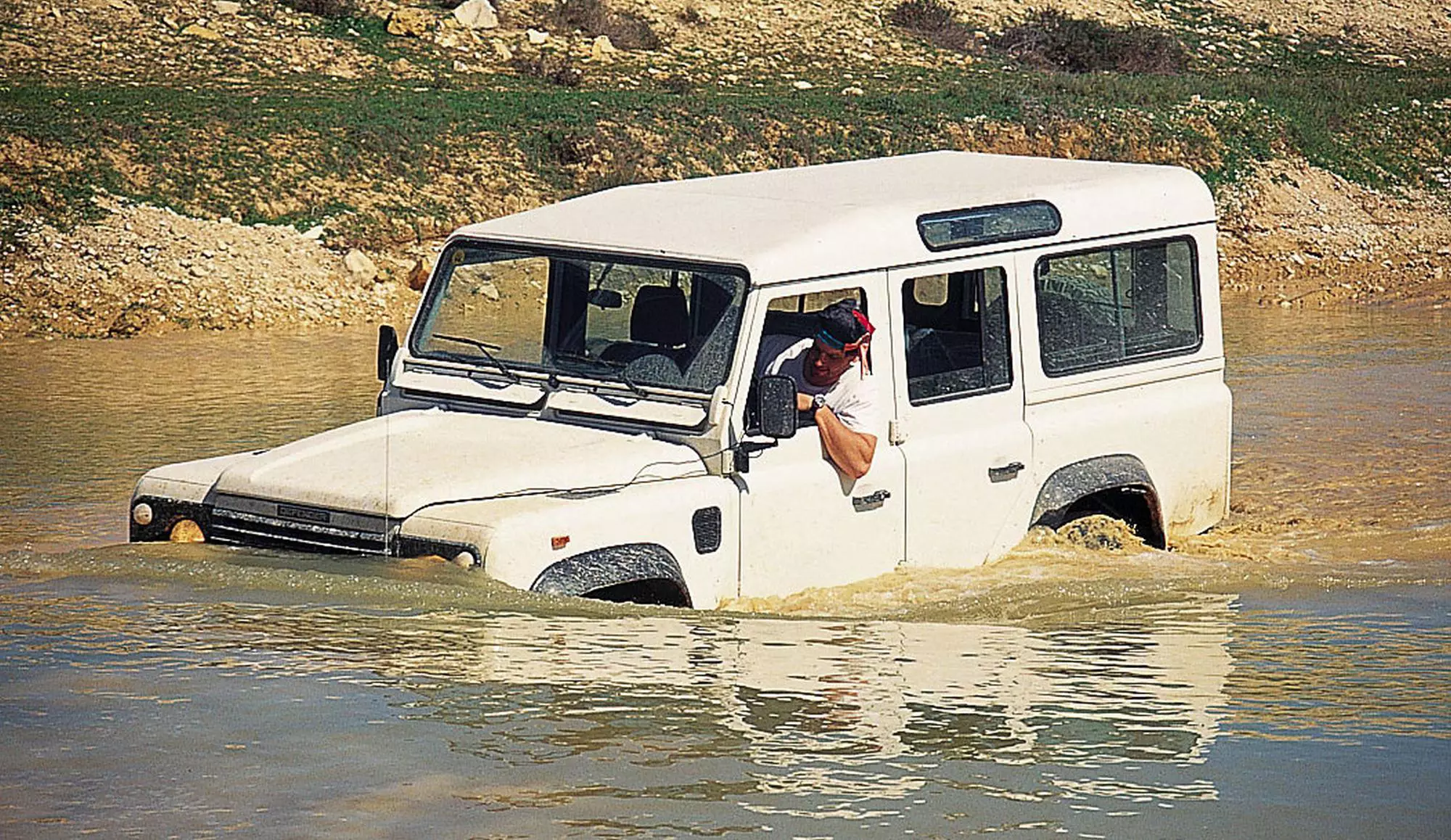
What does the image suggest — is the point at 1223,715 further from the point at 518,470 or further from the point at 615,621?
the point at 518,470

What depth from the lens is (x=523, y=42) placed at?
3103 centimetres

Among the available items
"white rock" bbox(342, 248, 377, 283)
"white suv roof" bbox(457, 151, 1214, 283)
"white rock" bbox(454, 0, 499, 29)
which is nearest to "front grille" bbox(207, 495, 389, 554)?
"white suv roof" bbox(457, 151, 1214, 283)

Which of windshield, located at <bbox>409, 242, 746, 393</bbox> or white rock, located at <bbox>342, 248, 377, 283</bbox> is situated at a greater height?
windshield, located at <bbox>409, 242, 746, 393</bbox>

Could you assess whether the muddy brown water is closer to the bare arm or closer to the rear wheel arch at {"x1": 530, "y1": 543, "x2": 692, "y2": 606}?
the rear wheel arch at {"x1": 530, "y1": 543, "x2": 692, "y2": 606}

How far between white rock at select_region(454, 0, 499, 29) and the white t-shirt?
23.9 meters

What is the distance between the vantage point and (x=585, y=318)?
792 cm

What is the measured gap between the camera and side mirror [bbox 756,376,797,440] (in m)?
7.31

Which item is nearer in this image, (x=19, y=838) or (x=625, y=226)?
(x=19, y=838)

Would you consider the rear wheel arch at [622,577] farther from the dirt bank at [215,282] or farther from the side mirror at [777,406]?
the dirt bank at [215,282]

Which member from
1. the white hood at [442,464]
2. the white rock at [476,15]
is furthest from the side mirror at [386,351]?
the white rock at [476,15]

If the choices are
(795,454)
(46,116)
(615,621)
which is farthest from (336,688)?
(46,116)

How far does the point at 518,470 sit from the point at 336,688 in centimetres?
112

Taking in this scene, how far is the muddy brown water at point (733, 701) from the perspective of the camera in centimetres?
535

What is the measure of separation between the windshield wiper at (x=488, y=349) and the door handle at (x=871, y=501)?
1317 millimetres
